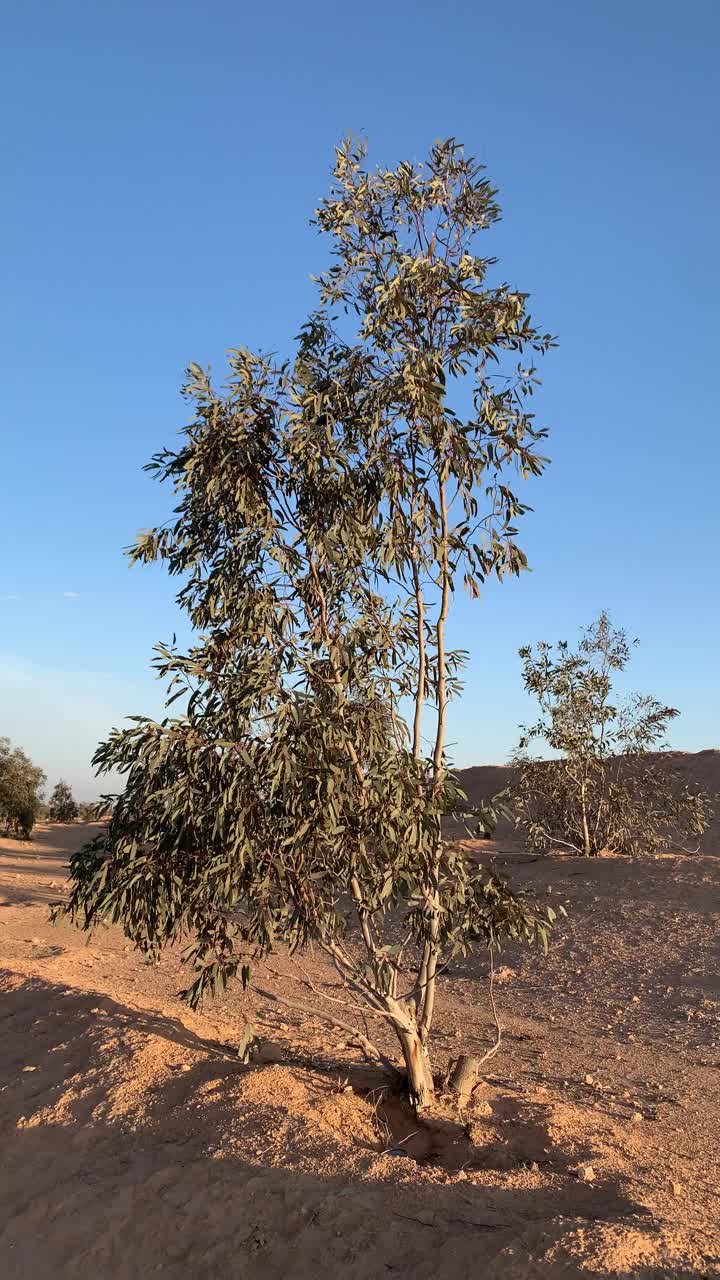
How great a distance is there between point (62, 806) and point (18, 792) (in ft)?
57.0

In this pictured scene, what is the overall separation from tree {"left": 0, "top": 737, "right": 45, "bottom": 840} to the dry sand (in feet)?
90.1

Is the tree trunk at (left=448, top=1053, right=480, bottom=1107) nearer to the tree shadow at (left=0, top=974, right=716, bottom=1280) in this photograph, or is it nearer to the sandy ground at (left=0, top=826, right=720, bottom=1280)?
the sandy ground at (left=0, top=826, right=720, bottom=1280)

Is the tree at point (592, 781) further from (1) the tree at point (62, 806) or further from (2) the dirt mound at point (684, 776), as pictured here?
(1) the tree at point (62, 806)

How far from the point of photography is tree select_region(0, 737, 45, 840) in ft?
123

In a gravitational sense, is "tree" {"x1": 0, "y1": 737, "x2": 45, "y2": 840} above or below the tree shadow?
above

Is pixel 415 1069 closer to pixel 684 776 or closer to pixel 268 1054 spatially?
pixel 268 1054

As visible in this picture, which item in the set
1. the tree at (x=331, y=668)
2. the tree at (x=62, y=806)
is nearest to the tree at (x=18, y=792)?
the tree at (x=62, y=806)

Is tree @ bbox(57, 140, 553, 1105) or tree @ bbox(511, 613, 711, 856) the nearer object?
tree @ bbox(57, 140, 553, 1105)

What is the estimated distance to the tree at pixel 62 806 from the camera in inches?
2126

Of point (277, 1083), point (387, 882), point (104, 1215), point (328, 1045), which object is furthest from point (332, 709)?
point (328, 1045)

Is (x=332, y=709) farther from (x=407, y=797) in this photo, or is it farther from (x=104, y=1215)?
(x=104, y=1215)

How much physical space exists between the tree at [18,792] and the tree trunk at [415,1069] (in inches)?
1314

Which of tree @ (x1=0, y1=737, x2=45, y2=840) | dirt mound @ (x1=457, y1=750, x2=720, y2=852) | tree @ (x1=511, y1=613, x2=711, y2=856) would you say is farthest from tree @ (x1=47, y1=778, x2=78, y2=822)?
tree @ (x1=511, y1=613, x2=711, y2=856)

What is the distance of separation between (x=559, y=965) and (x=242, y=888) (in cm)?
928
